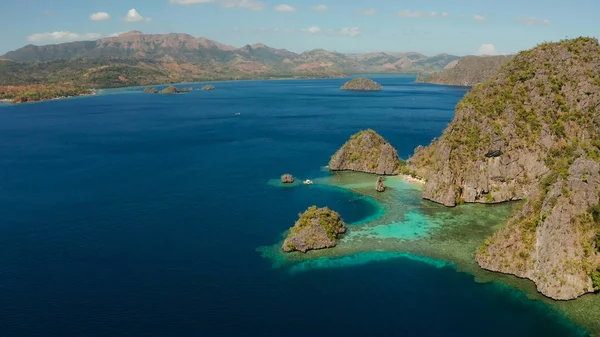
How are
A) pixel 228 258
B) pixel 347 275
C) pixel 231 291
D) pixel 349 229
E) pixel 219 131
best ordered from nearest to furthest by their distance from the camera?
pixel 231 291 < pixel 347 275 < pixel 228 258 < pixel 349 229 < pixel 219 131

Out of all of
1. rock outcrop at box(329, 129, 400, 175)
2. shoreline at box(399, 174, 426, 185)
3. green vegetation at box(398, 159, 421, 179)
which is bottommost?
shoreline at box(399, 174, 426, 185)

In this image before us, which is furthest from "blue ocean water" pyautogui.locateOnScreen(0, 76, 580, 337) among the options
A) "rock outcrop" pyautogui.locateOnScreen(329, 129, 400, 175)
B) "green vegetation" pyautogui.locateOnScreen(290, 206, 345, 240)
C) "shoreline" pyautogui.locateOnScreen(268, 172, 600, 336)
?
"rock outcrop" pyautogui.locateOnScreen(329, 129, 400, 175)

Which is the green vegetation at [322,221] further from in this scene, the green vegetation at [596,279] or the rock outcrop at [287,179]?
the green vegetation at [596,279]

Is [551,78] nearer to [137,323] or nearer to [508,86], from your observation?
[508,86]

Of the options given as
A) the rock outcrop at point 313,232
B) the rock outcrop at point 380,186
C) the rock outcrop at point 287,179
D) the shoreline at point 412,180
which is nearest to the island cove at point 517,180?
the rock outcrop at point 313,232

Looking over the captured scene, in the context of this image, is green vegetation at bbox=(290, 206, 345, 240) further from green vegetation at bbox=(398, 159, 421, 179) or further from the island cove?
green vegetation at bbox=(398, 159, 421, 179)

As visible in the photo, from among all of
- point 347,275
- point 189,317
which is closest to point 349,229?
point 347,275

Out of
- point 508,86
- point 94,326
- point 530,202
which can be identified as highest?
point 508,86
